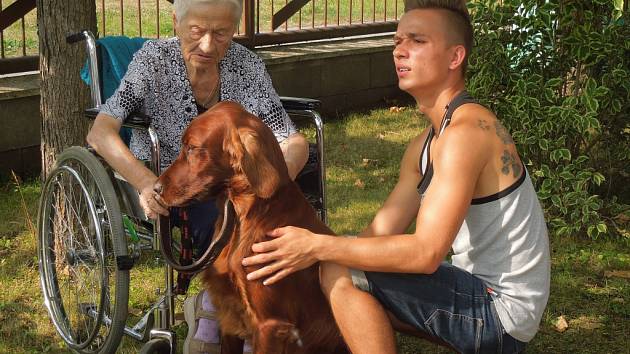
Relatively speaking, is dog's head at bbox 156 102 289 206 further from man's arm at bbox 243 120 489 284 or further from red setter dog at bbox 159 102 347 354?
man's arm at bbox 243 120 489 284

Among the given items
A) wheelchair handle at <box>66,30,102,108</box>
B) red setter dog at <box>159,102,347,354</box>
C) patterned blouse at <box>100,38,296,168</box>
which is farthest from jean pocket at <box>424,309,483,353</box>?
wheelchair handle at <box>66,30,102,108</box>

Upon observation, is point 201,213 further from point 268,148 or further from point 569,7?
point 569,7

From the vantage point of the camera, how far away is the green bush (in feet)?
18.5

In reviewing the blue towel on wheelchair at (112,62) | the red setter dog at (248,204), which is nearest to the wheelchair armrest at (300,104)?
the blue towel on wheelchair at (112,62)

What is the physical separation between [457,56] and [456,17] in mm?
142

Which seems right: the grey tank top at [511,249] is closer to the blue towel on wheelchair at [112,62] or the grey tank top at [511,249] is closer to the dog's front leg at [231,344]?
the dog's front leg at [231,344]

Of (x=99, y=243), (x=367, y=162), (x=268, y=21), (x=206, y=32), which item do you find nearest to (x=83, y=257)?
(x=99, y=243)

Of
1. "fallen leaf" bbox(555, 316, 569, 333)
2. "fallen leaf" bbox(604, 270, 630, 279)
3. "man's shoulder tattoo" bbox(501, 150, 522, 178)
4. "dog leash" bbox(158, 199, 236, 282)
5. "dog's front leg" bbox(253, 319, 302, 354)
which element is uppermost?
"man's shoulder tattoo" bbox(501, 150, 522, 178)

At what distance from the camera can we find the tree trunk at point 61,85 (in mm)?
5117

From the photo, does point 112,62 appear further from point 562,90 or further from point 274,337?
point 562,90

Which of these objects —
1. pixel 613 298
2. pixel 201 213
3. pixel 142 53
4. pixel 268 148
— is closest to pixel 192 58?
pixel 142 53

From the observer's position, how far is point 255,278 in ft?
10.1

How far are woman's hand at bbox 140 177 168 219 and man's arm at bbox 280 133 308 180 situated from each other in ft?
2.19

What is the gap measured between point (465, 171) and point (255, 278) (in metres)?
0.78
